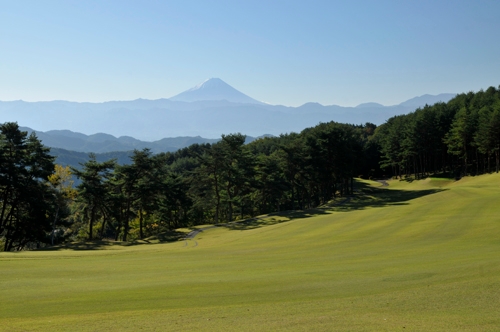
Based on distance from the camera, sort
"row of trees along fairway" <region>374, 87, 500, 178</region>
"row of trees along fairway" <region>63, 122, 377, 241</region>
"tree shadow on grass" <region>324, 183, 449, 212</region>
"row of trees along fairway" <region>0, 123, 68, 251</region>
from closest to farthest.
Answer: "row of trees along fairway" <region>0, 123, 68, 251</region>, "row of trees along fairway" <region>63, 122, 377, 241</region>, "tree shadow on grass" <region>324, 183, 449, 212</region>, "row of trees along fairway" <region>374, 87, 500, 178</region>

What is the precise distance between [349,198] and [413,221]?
42.3 m

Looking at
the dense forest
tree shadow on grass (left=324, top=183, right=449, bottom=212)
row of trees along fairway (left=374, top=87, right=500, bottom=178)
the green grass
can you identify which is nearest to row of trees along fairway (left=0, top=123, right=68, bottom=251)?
the dense forest

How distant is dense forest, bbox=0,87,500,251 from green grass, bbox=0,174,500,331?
84.4 ft

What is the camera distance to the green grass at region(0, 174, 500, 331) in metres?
11.8

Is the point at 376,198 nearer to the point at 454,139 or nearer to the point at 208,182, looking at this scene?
the point at 454,139

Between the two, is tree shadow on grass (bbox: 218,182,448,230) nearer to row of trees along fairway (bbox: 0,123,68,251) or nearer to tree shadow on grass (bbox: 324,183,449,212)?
tree shadow on grass (bbox: 324,183,449,212)

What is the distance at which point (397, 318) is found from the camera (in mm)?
11703

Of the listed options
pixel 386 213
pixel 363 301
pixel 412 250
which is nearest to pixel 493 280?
pixel 363 301

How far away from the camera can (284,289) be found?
1617cm

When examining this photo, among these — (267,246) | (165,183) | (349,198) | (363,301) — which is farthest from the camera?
(349,198)

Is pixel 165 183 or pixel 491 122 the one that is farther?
pixel 491 122

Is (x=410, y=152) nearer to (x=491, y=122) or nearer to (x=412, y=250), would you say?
(x=491, y=122)

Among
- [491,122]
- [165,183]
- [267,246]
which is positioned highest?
[491,122]

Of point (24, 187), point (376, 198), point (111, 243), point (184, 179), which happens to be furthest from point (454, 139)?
point (24, 187)
